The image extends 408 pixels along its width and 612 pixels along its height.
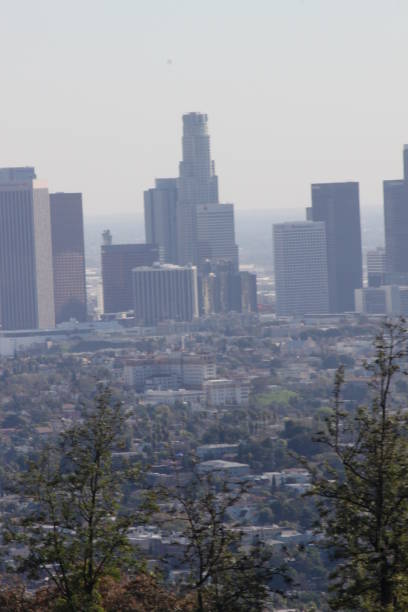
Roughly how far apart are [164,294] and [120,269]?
19.2ft

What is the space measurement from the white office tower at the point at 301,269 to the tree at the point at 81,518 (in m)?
124

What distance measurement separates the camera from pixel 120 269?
146m

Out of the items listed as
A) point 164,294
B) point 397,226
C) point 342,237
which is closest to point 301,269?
point 342,237

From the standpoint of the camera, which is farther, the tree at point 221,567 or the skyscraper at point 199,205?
the skyscraper at point 199,205

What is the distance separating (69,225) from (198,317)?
11.2 m

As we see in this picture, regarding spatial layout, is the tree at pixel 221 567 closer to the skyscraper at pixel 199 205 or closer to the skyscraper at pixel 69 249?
the skyscraper at pixel 69 249

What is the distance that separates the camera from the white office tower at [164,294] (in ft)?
461

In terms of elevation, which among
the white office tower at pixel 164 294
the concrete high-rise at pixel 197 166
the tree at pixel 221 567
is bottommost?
the tree at pixel 221 567

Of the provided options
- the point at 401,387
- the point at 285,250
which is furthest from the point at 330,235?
the point at 401,387

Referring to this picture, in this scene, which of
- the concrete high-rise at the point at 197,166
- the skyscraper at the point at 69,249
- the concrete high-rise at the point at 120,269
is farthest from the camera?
the concrete high-rise at the point at 197,166

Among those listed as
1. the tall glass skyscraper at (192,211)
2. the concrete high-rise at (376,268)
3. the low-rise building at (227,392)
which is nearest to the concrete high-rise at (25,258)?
the tall glass skyscraper at (192,211)

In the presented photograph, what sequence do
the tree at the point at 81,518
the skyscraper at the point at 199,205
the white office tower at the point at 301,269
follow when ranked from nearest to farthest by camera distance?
the tree at the point at 81,518
the white office tower at the point at 301,269
the skyscraper at the point at 199,205

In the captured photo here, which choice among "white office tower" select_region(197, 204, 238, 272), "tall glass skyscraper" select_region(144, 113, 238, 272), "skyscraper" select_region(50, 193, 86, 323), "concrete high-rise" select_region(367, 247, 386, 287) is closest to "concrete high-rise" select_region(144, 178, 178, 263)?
"tall glass skyscraper" select_region(144, 113, 238, 272)

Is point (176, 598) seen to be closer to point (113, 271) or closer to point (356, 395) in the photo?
point (356, 395)
